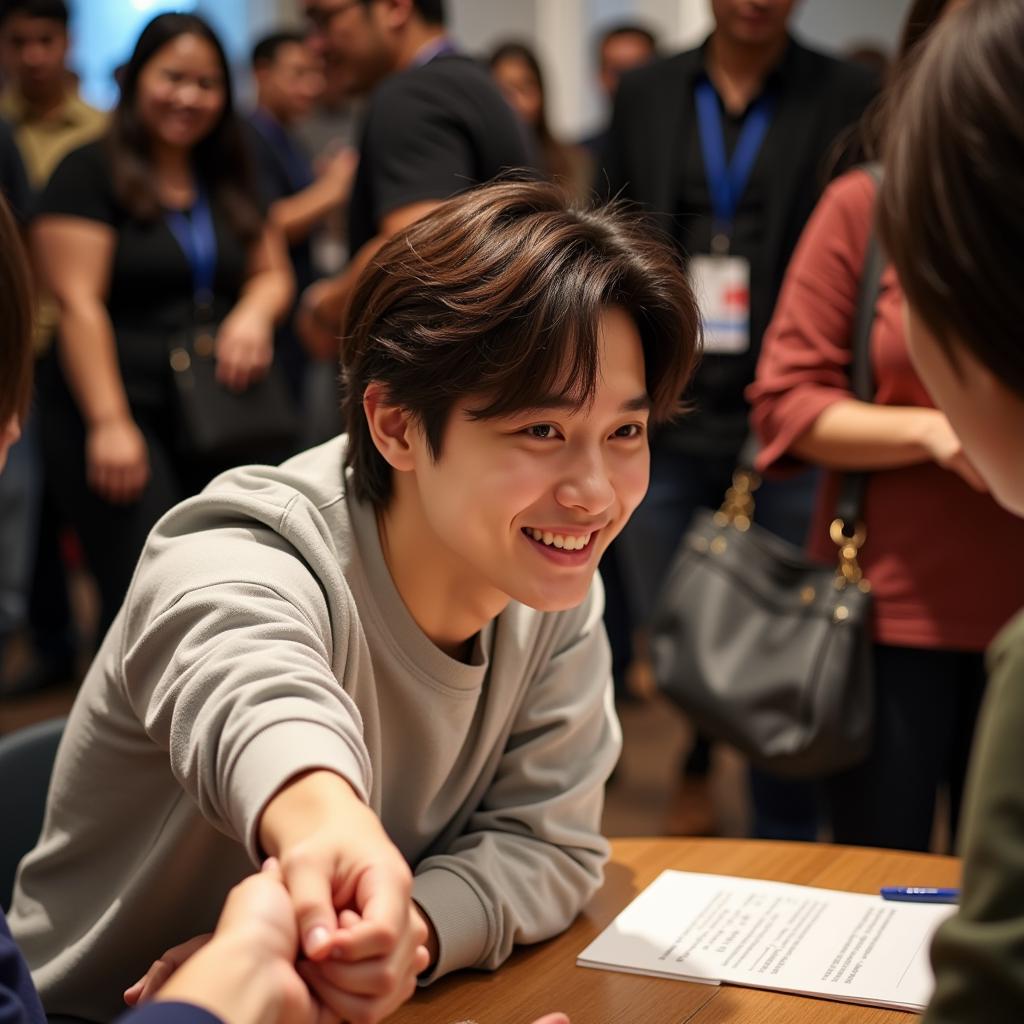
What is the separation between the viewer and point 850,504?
6.19 feet

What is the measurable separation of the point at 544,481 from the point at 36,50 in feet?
11.1

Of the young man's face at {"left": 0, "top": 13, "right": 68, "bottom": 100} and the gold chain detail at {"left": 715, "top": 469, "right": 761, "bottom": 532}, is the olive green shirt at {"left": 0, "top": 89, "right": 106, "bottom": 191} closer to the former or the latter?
the young man's face at {"left": 0, "top": 13, "right": 68, "bottom": 100}

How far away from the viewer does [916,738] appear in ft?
6.03

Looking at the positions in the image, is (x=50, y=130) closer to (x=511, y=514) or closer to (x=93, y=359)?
(x=93, y=359)

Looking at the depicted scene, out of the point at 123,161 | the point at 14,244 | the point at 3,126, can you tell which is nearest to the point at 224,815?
the point at 14,244

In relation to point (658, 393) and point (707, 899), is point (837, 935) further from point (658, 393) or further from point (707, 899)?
point (658, 393)

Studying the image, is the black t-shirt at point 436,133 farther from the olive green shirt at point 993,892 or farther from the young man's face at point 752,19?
the olive green shirt at point 993,892

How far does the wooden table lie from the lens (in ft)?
3.64

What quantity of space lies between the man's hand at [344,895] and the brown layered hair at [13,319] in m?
0.44

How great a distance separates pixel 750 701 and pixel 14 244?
3.98 feet

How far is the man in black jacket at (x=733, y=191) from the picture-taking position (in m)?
2.56

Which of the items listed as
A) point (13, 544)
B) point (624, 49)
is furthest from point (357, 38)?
point (624, 49)

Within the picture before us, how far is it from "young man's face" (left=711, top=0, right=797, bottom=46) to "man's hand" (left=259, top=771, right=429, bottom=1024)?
2.03 m

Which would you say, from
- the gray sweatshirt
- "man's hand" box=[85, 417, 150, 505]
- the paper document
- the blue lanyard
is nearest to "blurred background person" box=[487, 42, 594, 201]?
the blue lanyard
